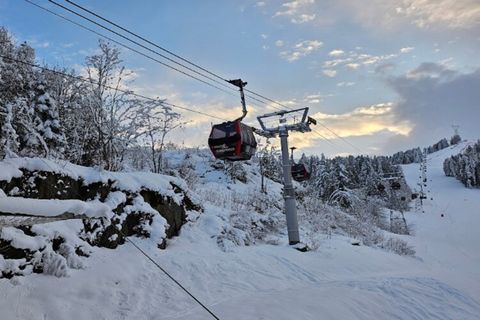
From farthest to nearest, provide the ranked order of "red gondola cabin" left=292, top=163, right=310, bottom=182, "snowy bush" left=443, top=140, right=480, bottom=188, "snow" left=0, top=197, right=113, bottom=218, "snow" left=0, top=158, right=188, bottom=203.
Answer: "snowy bush" left=443, top=140, right=480, bottom=188
"red gondola cabin" left=292, top=163, right=310, bottom=182
"snow" left=0, top=158, right=188, bottom=203
"snow" left=0, top=197, right=113, bottom=218

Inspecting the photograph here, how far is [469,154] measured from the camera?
377 ft

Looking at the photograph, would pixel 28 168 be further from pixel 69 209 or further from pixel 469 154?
pixel 469 154

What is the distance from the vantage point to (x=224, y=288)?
8.38m

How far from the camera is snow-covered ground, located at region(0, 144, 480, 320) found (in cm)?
611

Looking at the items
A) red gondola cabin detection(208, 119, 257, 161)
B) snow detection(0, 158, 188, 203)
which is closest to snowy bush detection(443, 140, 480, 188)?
red gondola cabin detection(208, 119, 257, 161)

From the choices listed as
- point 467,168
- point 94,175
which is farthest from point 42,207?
point 467,168

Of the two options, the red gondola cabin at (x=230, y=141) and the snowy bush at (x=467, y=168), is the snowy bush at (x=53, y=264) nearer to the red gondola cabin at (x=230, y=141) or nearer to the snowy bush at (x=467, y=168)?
the red gondola cabin at (x=230, y=141)

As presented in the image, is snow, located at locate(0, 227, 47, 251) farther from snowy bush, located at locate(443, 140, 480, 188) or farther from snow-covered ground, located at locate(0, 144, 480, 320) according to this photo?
snowy bush, located at locate(443, 140, 480, 188)

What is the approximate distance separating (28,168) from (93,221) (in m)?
1.68

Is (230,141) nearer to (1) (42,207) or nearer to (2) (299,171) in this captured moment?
(1) (42,207)

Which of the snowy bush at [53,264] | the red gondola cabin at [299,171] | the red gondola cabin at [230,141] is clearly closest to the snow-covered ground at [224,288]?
the snowy bush at [53,264]

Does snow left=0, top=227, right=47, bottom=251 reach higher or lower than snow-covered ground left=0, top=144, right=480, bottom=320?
higher

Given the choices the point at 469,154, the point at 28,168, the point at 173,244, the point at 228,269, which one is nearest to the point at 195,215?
the point at 173,244

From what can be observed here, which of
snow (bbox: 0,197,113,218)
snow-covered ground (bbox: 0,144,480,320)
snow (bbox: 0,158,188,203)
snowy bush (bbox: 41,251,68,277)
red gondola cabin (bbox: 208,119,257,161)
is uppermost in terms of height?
red gondola cabin (bbox: 208,119,257,161)
